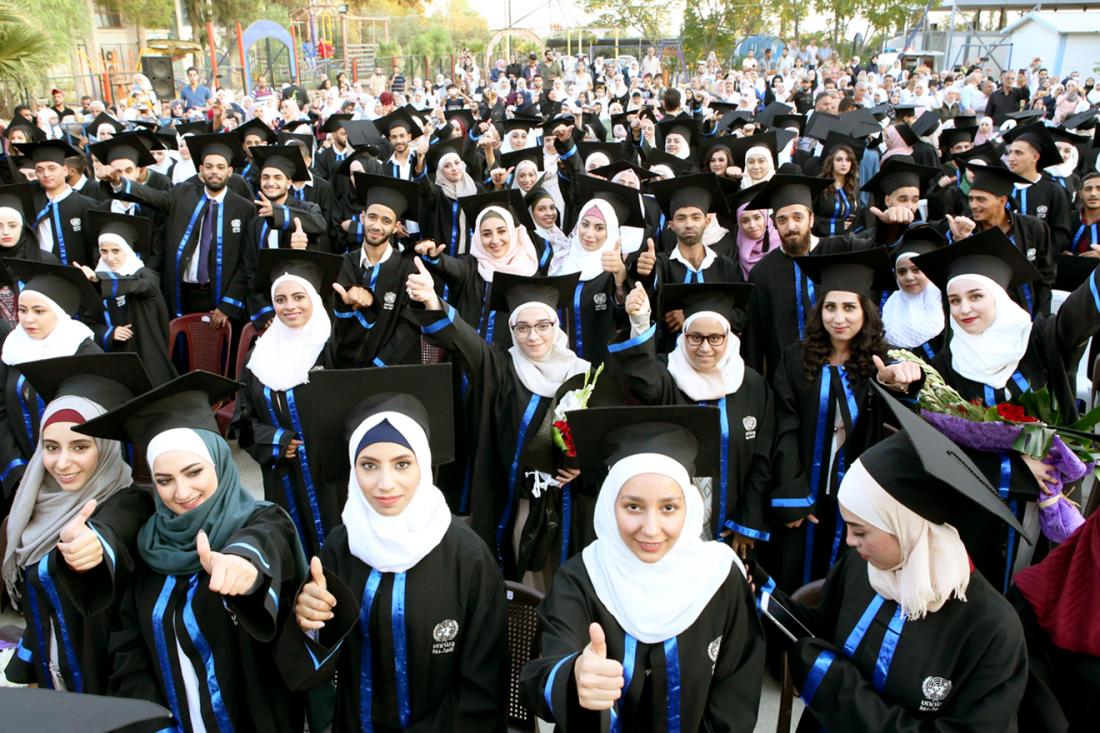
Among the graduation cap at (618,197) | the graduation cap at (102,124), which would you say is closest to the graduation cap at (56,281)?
the graduation cap at (618,197)

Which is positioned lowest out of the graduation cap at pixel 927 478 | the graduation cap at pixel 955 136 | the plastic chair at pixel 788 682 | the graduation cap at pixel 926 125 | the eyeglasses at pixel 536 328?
the plastic chair at pixel 788 682

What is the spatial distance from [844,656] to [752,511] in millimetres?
1510

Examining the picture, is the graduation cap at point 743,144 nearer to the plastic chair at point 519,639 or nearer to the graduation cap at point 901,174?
the graduation cap at point 901,174

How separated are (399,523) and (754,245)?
14.7ft

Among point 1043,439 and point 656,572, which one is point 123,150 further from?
point 1043,439

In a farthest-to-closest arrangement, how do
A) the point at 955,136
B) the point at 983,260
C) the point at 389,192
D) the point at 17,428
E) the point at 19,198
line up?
1. the point at 955,136
2. the point at 19,198
3. the point at 389,192
4. the point at 17,428
5. the point at 983,260

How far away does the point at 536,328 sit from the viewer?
4.16 metres

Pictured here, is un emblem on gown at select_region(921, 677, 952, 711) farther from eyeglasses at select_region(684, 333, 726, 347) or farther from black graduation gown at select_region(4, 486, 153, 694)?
black graduation gown at select_region(4, 486, 153, 694)

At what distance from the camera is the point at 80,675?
116 inches

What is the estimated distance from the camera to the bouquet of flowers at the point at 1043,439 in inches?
118

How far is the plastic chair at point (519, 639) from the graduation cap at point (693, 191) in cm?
368

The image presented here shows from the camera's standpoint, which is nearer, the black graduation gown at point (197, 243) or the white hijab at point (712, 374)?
the white hijab at point (712, 374)

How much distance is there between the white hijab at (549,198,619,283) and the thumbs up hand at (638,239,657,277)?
0.99ft

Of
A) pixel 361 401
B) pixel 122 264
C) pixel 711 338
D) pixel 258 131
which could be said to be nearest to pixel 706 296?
pixel 711 338
